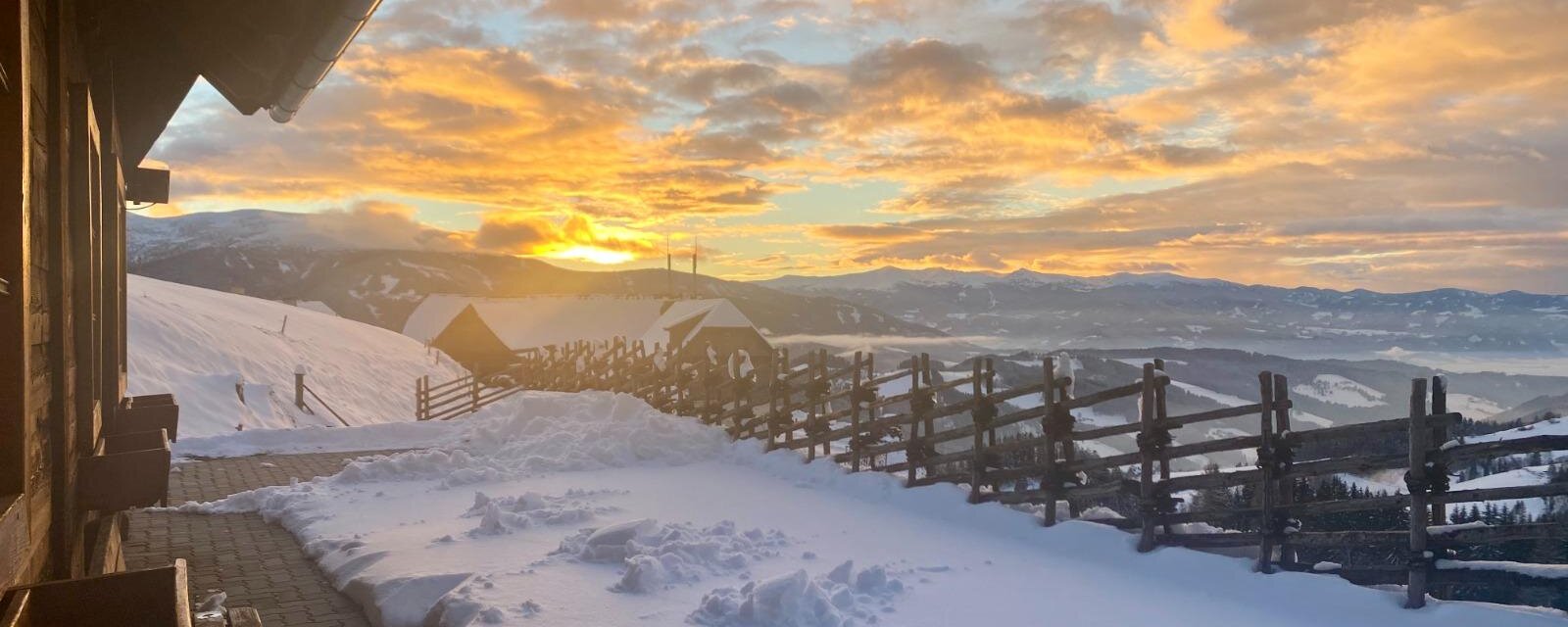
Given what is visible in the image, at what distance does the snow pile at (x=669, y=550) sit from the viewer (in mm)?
6992

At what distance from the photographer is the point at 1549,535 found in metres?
5.88

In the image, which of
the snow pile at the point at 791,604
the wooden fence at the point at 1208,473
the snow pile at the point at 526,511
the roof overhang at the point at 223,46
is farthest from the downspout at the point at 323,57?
the wooden fence at the point at 1208,473

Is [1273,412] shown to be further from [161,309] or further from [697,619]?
[161,309]

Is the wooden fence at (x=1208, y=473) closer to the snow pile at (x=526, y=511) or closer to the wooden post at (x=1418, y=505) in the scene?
the wooden post at (x=1418, y=505)

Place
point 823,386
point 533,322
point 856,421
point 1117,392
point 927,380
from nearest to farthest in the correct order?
point 1117,392 < point 927,380 < point 856,421 < point 823,386 < point 533,322

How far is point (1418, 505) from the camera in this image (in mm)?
6469

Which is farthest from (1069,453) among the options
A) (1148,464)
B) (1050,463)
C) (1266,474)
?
(1266,474)

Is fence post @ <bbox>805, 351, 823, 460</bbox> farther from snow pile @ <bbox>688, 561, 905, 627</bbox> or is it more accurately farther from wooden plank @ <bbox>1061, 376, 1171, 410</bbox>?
snow pile @ <bbox>688, 561, 905, 627</bbox>

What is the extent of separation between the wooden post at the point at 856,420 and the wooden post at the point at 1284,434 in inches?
219

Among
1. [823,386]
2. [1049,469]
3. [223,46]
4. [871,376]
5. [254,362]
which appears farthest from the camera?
[254,362]

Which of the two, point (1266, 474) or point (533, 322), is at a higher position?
point (533, 322)

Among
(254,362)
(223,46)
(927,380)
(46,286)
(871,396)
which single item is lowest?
(254,362)

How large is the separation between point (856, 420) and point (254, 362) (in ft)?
82.2

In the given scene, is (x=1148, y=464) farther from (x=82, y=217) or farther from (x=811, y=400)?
(x=82, y=217)
